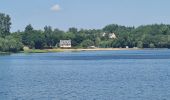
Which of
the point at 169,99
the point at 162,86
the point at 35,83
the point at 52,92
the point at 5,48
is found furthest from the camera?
the point at 5,48

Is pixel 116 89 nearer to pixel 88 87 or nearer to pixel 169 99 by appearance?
pixel 88 87

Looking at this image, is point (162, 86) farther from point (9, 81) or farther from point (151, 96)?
A: point (9, 81)

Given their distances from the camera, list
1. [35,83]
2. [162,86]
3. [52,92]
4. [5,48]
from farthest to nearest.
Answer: [5,48] → [35,83] → [162,86] → [52,92]

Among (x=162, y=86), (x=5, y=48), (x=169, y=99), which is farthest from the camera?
(x=5, y=48)

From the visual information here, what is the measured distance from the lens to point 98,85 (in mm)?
54875

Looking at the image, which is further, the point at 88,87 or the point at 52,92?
the point at 88,87

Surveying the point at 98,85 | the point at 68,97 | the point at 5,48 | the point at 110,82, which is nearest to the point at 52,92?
the point at 68,97

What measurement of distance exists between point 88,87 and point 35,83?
7048 millimetres

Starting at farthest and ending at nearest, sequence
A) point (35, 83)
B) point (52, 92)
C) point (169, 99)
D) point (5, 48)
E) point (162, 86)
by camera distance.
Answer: point (5, 48)
point (35, 83)
point (162, 86)
point (52, 92)
point (169, 99)

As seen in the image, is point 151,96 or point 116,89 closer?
point 151,96

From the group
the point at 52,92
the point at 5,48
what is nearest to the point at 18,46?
the point at 5,48

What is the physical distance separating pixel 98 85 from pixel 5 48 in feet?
434

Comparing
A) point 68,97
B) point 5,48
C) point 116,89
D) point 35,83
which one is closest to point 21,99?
point 68,97

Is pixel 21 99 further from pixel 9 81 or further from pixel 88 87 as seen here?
pixel 9 81
